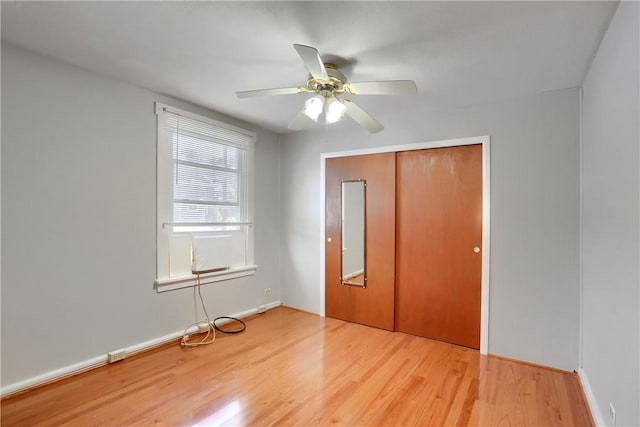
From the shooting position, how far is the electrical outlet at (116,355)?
259 centimetres

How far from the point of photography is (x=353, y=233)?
376 cm

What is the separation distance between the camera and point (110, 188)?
2609mm

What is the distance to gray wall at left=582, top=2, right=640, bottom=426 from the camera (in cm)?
141

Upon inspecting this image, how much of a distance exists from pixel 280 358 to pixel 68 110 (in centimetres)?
257

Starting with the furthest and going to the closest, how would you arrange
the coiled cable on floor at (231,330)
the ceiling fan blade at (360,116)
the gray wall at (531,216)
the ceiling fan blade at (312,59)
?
the coiled cable on floor at (231,330)
the gray wall at (531,216)
the ceiling fan blade at (360,116)
the ceiling fan blade at (312,59)

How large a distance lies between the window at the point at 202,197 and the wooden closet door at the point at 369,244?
0.99m

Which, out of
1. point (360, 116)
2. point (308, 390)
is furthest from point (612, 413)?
point (360, 116)

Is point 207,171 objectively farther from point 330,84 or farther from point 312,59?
point 312,59

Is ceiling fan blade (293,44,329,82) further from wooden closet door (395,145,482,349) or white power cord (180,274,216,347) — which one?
white power cord (180,274,216,347)

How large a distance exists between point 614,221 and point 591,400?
1256mm

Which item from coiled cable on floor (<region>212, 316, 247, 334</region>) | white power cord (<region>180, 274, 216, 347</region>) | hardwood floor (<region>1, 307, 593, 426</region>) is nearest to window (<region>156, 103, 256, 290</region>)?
white power cord (<region>180, 274, 216, 347</region>)

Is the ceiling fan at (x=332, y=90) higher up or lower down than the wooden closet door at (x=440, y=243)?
higher up

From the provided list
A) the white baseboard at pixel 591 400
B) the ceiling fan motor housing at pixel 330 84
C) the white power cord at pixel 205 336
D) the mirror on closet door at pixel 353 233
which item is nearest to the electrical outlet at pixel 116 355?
the white power cord at pixel 205 336

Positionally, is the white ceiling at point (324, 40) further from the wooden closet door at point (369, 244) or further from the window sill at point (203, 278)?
the window sill at point (203, 278)
